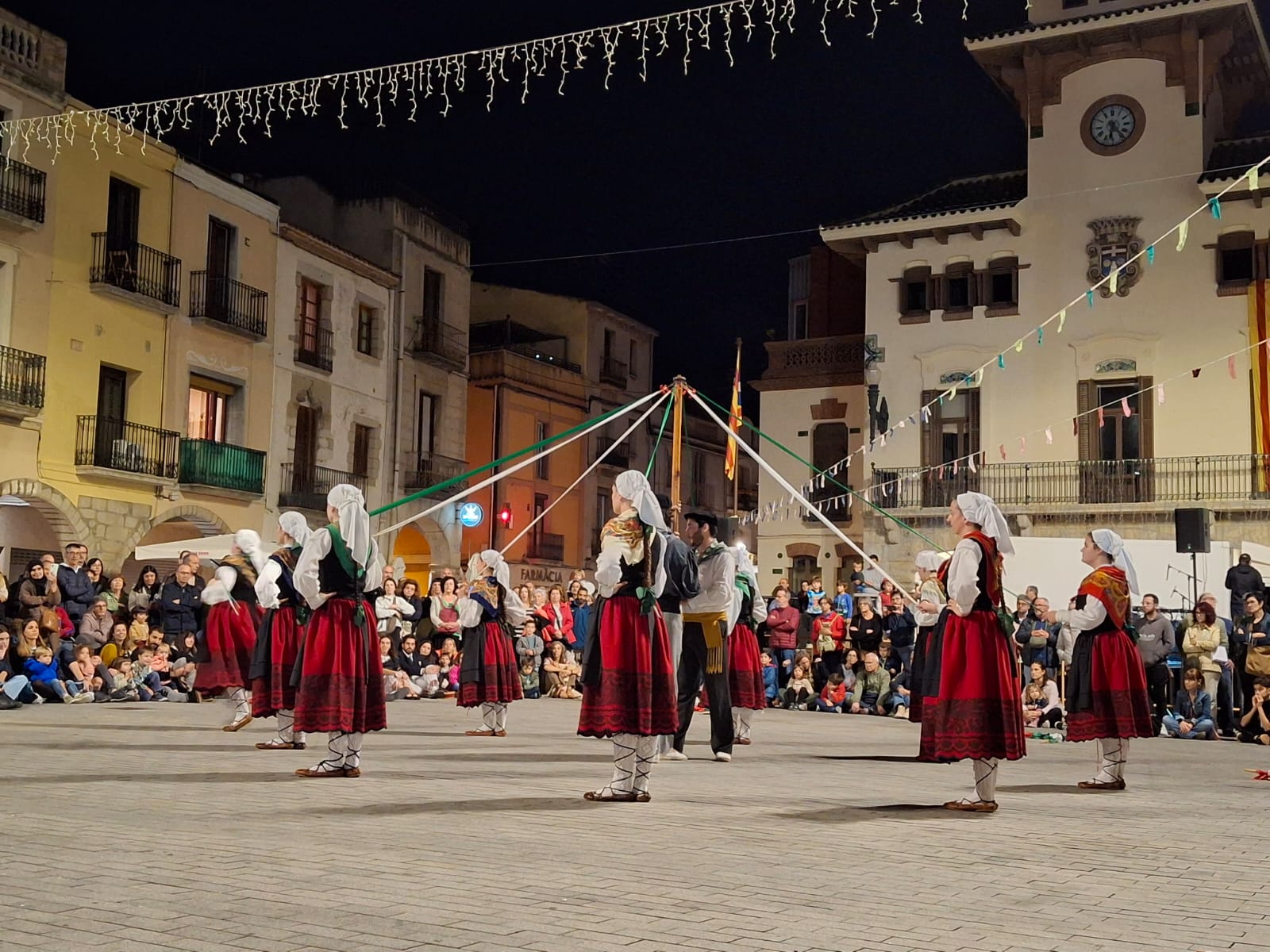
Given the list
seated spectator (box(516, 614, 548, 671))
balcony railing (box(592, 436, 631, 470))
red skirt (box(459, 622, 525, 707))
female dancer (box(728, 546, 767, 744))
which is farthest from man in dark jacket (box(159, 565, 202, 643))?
balcony railing (box(592, 436, 631, 470))

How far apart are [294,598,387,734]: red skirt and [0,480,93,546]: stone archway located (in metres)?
15.3

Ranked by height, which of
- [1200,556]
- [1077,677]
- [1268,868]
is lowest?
[1268,868]

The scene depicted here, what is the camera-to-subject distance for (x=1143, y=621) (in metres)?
16.5

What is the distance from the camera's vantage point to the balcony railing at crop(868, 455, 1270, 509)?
2562 centimetres

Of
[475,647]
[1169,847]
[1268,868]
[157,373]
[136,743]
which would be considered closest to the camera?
[1268,868]

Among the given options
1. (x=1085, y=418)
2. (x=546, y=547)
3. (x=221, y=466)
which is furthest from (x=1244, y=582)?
(x=546, y=547)

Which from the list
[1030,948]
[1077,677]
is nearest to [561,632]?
[1077,677]

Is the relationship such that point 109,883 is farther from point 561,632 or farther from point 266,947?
point 561,632

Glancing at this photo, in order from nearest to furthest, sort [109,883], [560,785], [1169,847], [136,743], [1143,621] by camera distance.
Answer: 1. [109,883]
2. [1169,847]
3. [560,785]
4. [136,743]
5. [1143,621]

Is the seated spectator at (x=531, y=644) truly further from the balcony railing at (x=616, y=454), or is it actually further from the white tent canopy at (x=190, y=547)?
the balcony railing at (x=616, y=454)

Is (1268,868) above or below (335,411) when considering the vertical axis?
below

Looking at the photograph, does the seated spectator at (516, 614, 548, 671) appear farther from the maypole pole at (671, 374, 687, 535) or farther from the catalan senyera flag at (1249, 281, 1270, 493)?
the catalan senyera flag at (1249, 281, 1270, 493)

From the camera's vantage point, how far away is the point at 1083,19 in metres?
26.8

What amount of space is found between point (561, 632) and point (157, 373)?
955 centimetres
